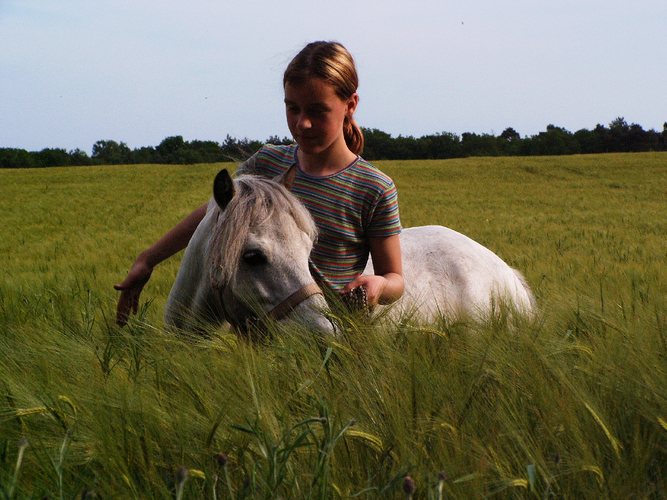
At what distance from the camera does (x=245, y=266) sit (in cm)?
248

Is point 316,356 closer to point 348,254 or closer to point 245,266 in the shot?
point 245,266

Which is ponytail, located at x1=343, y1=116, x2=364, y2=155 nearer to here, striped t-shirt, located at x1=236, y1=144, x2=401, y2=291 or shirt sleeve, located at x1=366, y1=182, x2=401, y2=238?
striped t-shirt, located at x1=236, y1=144, x2=401, y2=291

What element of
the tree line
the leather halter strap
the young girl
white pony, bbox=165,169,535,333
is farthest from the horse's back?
the tree line

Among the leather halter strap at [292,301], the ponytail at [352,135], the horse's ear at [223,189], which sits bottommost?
the leather halter strap at [292,301]

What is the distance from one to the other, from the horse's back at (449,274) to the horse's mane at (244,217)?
74cm

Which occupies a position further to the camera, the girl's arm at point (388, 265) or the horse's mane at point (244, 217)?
the girl's arm at point (388, 265)

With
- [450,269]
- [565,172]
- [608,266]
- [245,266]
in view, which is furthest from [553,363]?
[565,172]

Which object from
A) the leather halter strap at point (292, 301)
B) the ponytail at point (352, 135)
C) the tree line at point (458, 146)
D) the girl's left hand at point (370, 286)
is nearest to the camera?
the leather halter strap at point (292, 301)

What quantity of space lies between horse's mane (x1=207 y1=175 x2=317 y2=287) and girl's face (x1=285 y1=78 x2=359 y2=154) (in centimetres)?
35

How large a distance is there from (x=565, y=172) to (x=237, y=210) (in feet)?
118

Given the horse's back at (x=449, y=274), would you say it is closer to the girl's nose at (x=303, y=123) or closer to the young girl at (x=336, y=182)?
the young girl at (x=336, y=182)

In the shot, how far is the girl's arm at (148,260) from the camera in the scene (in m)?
3.22

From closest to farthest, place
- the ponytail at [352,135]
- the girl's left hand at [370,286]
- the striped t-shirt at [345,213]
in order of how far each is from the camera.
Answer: the girl's left hand at [370,286] < the striped t-shirt at [345,213] < the ponytail at [352,135]

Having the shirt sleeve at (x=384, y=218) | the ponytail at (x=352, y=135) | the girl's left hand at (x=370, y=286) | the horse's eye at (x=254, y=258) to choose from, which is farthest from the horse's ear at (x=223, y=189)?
the ponytail at (x=352, y=135)
